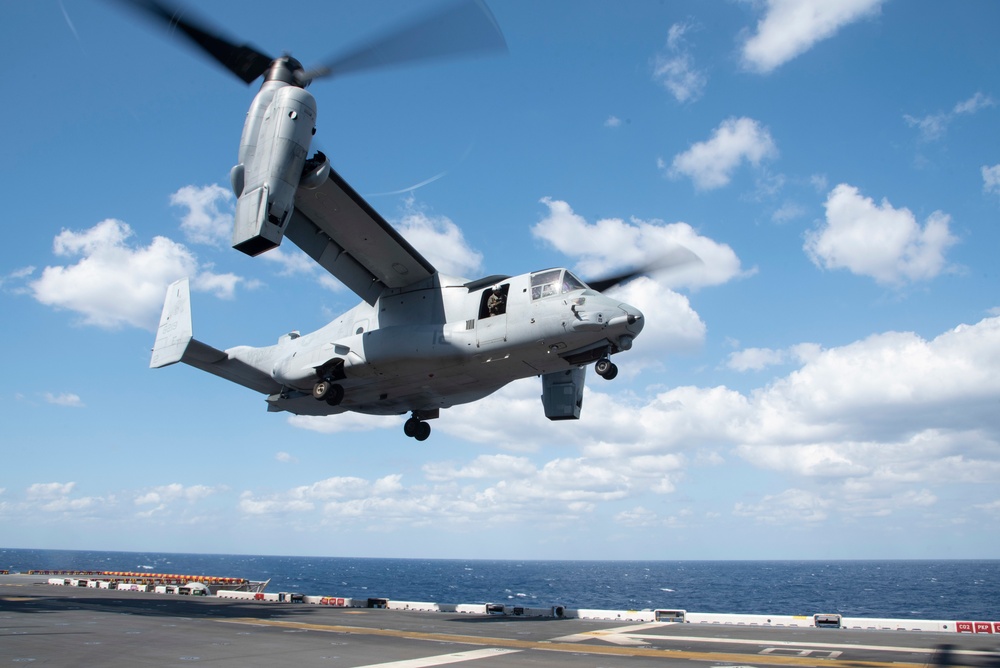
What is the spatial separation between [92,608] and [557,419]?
15821mm

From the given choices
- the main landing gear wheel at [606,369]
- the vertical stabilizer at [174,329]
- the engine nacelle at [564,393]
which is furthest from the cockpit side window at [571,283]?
the vertical stabilizer at [174,329]

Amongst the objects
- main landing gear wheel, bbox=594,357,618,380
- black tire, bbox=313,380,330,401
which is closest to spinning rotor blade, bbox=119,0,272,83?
black tire, bbox=313,380,330,401

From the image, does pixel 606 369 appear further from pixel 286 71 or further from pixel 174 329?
pixel 174 329

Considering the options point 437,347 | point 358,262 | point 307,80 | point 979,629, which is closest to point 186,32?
point 307,80

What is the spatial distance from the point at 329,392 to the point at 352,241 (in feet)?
14.1

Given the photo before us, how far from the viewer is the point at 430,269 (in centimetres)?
1997

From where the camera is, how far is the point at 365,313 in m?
20.9

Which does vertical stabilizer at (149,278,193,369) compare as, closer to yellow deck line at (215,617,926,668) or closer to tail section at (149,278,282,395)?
tail section at (149,278,282,395)

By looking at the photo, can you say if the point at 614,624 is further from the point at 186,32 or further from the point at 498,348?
the point at 186,32

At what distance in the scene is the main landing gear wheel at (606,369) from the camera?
1736 cm

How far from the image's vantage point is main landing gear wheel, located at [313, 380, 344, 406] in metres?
20.2

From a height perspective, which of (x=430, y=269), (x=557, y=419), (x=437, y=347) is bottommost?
(x=557, y=419)

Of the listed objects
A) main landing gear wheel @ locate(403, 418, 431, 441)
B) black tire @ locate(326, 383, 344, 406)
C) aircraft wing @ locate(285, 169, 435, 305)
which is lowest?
main landing gear wheel @ locate(403, 418, 431, 441)

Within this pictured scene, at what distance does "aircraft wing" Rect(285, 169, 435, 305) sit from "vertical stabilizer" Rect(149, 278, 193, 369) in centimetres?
525
